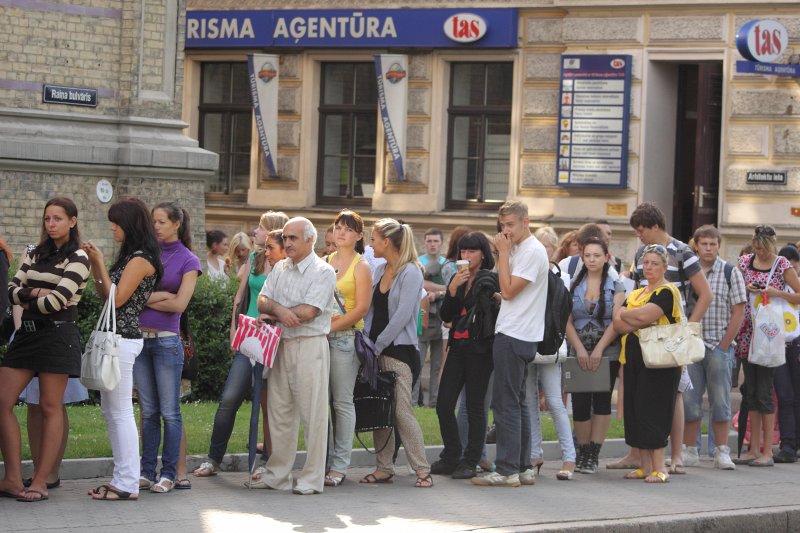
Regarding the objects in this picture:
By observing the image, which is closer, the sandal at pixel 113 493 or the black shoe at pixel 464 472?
the sandal at pixel 113 493

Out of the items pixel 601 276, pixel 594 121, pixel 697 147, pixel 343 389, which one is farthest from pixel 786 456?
pixel 594 121

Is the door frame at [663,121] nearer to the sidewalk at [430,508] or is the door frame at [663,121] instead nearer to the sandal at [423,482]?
the sidewalk at [430,508]

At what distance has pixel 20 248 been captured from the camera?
17.6 metres

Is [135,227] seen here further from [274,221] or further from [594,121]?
[594,121]

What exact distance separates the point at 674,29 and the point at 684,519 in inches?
509

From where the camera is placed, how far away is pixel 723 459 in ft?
43.4

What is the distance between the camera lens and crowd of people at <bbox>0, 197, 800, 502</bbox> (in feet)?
33.2

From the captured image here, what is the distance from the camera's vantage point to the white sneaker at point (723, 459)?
13219 millimetres

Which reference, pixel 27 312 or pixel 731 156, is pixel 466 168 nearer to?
pixel 731 156

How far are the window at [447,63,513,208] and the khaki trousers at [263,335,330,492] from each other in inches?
536

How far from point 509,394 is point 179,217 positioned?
2601 mm

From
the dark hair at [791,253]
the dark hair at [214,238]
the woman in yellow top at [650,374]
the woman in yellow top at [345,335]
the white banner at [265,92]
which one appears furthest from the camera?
the white banner at [265,92]

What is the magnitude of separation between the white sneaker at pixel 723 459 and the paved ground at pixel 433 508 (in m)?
0.83

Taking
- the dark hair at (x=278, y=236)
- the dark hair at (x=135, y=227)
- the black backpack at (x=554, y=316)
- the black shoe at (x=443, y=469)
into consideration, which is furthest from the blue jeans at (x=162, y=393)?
the black backpack at (x=554, y=316)
